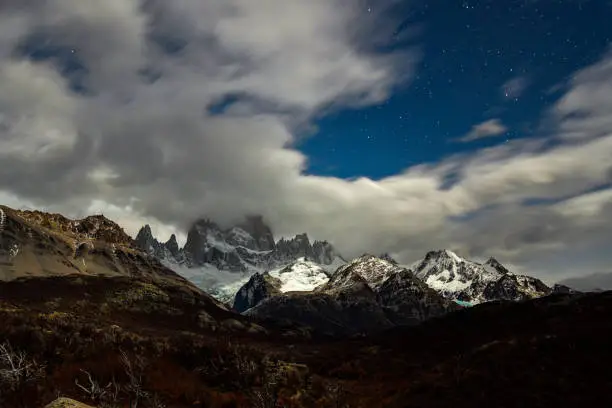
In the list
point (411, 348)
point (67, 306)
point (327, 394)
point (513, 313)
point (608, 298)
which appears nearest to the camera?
point (327, 394)

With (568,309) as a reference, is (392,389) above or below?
below

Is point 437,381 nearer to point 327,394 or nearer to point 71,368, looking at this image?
point 327,394

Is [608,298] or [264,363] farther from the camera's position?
[608,298]

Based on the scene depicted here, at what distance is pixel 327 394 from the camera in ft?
169

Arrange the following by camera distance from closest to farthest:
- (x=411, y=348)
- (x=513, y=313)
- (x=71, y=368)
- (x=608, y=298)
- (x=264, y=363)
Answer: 1. (x=71, y=368)
2. (x=264, y=363)
3. (x=608, y=298)
4. (x=411, y=348)
5. (x=513, y=313)

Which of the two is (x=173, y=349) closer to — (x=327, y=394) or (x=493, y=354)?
(x=327, y=394)

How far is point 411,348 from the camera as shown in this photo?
11219cm

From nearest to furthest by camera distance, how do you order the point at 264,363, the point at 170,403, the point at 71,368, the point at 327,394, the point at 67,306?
the point at 170,403
the point at 71,368
the point at 327,394
the point at 264,363
the point at 67,306

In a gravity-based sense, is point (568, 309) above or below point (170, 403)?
above

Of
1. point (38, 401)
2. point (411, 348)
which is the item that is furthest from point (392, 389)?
point (411, 348)

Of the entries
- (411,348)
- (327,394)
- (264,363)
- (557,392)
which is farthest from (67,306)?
(557,392)

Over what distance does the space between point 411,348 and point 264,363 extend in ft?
196

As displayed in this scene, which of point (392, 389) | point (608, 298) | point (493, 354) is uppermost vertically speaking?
point (608, 298)

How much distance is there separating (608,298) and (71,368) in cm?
9100
